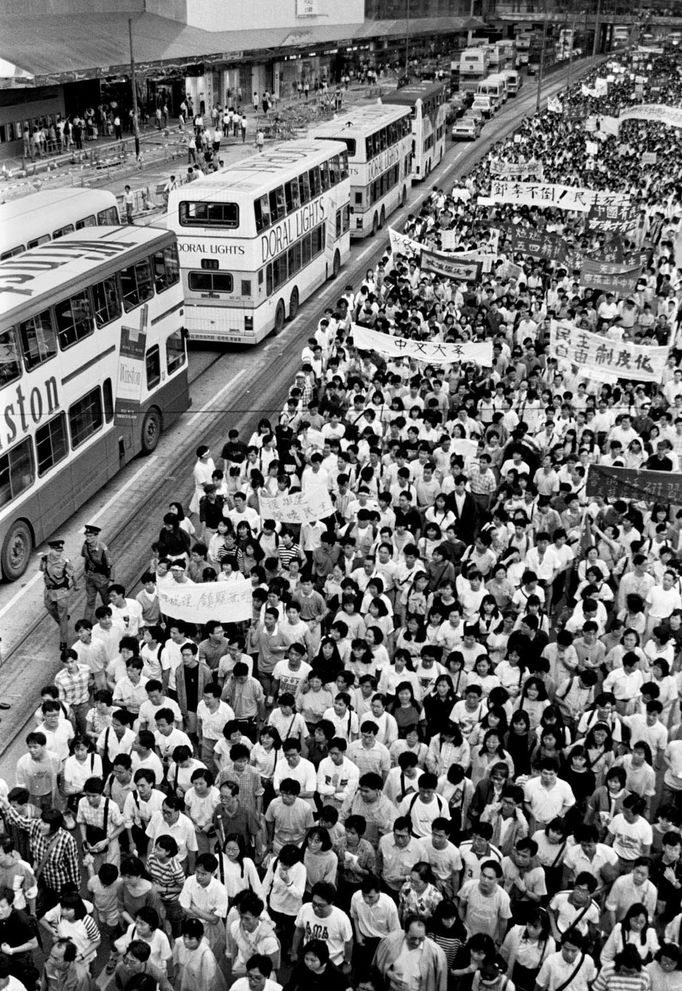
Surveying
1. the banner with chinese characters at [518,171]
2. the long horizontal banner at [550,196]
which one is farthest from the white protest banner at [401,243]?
the banner with chinese characters at [518,171]

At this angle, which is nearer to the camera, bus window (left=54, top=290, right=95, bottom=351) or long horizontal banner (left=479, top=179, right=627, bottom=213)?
bus window (left=54, top=290, right=95, bottom=351)

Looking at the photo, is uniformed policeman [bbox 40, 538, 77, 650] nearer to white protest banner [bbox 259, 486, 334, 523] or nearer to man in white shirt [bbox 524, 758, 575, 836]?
white protest banner [bbox 259, 486, 334, 523]

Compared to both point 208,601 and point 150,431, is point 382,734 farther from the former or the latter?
point 150,431

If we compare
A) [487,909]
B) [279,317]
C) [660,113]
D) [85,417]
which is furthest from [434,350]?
Result: [660,113]

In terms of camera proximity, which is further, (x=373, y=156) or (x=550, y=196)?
(x=373, y=156)

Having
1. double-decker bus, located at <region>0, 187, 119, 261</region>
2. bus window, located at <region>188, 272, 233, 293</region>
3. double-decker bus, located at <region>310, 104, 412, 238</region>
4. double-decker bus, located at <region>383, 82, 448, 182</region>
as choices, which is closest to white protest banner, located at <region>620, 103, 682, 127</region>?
double-decker bus, located at <region>383, 82, 448, 182</region>

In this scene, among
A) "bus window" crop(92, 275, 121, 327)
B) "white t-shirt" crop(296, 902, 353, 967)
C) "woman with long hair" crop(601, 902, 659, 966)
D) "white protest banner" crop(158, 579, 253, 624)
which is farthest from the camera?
"bus window" crop(92, 275, 121, 327)

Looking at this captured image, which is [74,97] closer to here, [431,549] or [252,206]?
[252,206]
